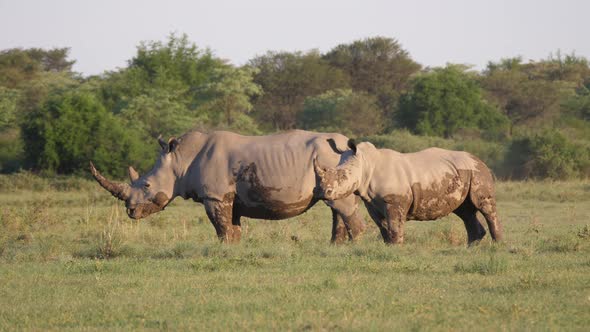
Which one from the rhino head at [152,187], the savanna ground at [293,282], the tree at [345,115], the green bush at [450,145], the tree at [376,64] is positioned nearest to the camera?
the savanna ground at [293,282]

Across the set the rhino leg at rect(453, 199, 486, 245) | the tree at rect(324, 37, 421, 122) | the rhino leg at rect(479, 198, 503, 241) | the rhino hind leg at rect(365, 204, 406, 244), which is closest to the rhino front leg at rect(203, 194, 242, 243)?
the rhino hind leg at rect(365, 204, 406, 244)

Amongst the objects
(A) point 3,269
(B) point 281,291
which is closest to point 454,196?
(B) point 281,291

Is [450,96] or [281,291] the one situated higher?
[450,96]

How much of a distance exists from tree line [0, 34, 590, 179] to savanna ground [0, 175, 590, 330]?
1712 centimetres

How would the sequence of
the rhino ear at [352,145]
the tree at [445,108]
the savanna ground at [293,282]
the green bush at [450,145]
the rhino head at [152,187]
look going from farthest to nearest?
the tree at [445,108] < the green bush at [450,145] < the rhino head at [152,187] < the rhino ear at [352,145] < the savanna ground at [293,282]

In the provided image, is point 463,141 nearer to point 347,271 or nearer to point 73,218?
point 73,218

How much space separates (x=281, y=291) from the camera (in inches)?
346

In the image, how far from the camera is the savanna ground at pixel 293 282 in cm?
759

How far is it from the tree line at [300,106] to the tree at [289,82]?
0.06 metres

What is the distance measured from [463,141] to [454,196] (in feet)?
83.6

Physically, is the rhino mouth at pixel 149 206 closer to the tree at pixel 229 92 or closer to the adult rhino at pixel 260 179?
the adult rhino at pixel 260 179

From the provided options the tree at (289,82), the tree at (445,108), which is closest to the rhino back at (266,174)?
the tree at (445,108)

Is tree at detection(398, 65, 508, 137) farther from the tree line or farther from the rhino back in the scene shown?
the rhino back

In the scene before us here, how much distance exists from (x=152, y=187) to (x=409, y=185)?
3467 millimetres
